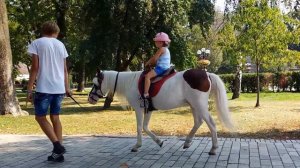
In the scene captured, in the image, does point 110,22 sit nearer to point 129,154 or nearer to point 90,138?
point 90,138

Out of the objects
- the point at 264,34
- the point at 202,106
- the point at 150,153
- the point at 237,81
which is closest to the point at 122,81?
the point at 150,153

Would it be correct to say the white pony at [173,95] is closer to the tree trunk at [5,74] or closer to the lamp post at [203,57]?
the tree trunk at [5,74]

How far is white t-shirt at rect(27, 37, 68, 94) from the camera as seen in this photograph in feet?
22.4

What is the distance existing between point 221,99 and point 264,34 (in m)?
14.2

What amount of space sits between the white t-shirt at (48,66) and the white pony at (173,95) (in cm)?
131

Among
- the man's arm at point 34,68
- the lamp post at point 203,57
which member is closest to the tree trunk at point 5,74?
the man's arm at point 34,68

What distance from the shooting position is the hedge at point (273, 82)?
38.0 metres

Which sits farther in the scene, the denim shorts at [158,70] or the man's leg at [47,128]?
the denim shorts at [158,70]

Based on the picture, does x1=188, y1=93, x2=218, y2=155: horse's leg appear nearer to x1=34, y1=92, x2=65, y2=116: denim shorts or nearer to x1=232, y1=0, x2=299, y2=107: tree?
x1=34, y1=92, x2=65, y2=116: denim shorts

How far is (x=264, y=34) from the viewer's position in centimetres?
2108

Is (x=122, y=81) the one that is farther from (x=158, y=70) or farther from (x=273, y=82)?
(x=273, y=82)

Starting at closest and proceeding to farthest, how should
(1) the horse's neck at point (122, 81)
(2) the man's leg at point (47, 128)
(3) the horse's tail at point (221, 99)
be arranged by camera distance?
(2) the man's leg at point (47, 128) → (3) the horse's tail at point (221, 99) → (1) the horse's neck at point (122, 81)

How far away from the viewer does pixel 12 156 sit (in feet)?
25.3

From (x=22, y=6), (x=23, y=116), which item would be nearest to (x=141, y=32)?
(x=23, y=116)
